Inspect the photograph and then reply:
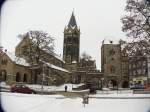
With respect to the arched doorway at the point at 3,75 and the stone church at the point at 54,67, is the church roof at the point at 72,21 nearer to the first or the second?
the stone church at the point at 54,67

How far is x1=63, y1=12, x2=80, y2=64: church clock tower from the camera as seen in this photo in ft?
6.06

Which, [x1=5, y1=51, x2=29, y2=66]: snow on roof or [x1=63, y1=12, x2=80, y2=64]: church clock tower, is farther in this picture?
[x1=5, y1=51, x2=29, y2=66]: snow on roof

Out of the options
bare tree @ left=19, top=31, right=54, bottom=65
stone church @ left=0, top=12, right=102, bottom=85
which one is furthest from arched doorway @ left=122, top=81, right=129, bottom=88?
bare tree @ left=19, top=31, right=54, bottom=65

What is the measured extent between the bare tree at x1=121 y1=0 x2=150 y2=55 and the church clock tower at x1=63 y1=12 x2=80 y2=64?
1.07 feet

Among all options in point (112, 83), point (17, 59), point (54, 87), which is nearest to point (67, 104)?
point (54, 87)

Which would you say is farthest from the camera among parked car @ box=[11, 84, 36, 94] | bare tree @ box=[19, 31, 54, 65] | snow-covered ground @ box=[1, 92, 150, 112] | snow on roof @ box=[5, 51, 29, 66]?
snow on roof @ box=[5, 51, 29, 66]

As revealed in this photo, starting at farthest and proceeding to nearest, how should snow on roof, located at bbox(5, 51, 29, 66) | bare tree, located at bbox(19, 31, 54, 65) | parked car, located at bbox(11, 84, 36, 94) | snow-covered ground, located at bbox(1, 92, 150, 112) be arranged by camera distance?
snow on roof, located at bbox(5, 51, 29, 66)
bare tree, located at bbox(19, 31, 54, 65)
parked car, located at bbox(11, 84, 36, 94)
snow-covered ground, located at bbox(1, 92, 150, 112)

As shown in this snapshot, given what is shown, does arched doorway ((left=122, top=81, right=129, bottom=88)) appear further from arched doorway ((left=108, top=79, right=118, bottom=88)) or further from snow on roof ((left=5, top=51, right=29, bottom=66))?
snow on roof ((left=5, top=51, right=29, bottom=66))

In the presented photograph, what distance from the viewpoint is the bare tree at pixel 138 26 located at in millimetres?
1822

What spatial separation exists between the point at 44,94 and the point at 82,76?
495mm

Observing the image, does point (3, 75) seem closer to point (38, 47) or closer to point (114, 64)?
point (38, 47)

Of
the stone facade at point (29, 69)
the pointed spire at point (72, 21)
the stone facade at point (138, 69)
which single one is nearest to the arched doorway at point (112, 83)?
the stone facade at point (138, 69)

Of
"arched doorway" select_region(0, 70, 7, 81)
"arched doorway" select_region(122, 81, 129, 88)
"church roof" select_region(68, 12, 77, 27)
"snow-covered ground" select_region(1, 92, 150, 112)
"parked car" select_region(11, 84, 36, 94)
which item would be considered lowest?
"snow-covered ground" select_region(1, 92, 150, 112)

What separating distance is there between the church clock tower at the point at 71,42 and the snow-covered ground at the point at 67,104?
1.48 ft
